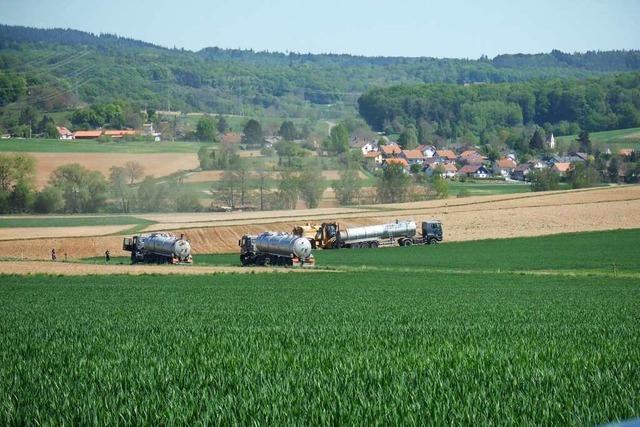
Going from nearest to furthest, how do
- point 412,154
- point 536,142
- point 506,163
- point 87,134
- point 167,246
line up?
1. point 167,246
2. point 87,134
3. point 506,163
4. point 536,142
5. point 412,154

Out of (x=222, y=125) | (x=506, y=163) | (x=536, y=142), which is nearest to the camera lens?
(x=506, y=163)

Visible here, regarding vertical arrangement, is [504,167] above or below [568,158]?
below

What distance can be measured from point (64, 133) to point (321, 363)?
149135 mm

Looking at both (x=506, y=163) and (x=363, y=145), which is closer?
(x=506, y=163)

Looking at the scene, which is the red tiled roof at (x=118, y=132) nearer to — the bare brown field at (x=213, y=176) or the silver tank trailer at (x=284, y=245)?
the bare brown field at (x=213, y=176)

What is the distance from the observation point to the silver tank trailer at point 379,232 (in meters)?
71.1

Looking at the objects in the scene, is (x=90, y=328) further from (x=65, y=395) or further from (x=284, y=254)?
(x=284, y=254)

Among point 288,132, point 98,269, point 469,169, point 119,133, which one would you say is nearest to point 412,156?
point 469,169

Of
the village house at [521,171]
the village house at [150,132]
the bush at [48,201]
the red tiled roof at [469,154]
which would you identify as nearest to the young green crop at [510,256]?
the bush at [48,201]

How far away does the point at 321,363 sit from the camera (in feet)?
44.3

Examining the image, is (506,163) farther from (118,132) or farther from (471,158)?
(118,132)

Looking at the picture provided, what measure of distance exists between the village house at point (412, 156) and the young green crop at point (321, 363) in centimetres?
16264

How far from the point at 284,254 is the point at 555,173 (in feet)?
200

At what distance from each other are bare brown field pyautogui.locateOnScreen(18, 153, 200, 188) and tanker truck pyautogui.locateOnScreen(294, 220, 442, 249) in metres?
44.2
